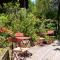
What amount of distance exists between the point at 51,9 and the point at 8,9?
15.5 ft

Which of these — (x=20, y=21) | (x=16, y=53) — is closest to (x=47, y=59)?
(x=16, y=53)

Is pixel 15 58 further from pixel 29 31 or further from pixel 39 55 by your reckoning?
pixel 29 31

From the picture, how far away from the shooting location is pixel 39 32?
14758 mm

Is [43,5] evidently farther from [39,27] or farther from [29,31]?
[29,31]

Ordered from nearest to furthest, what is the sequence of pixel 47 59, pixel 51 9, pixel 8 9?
1. pixel 47 59
2. pixel 8 9
3. pixel 51 9

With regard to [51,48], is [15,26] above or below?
above

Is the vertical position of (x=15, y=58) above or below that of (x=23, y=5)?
below

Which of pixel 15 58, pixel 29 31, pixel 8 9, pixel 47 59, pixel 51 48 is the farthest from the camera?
pixel 8 9

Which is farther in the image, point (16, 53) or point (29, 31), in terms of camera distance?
point (29, 31)

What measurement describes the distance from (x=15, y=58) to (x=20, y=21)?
5.31 metres

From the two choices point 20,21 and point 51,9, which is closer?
point 20,21

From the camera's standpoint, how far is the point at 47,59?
9461mm

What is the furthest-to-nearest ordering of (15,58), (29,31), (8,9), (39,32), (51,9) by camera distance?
(51,9)
(8,9)
(39,32)
(29,31)
(15,58)

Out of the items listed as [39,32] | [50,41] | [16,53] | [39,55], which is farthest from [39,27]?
[16,53]
